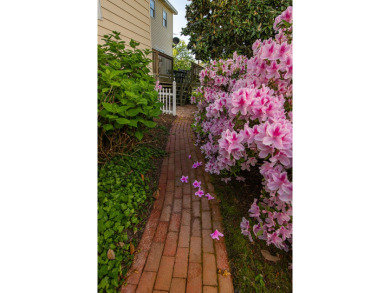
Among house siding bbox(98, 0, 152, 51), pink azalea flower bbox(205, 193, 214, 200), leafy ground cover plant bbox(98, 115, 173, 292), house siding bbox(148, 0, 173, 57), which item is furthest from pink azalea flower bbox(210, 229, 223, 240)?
house siding bbox(148, 0, 173, 57)

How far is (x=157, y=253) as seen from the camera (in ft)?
5.13

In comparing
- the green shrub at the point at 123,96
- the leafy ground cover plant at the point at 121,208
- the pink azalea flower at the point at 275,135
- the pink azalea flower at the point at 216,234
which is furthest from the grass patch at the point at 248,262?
the green shrub at the point at 123,96

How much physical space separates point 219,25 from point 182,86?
3327 millimetres

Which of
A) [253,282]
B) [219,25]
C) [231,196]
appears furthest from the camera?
[219,25]

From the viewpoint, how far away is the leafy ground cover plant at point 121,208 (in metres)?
1.42

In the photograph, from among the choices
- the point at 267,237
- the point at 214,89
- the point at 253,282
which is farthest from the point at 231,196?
the point at 214,89

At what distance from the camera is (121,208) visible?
1908 millimetres

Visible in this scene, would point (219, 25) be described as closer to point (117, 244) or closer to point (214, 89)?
point (214, 89)

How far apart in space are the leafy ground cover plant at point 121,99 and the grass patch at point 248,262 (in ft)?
4.08
